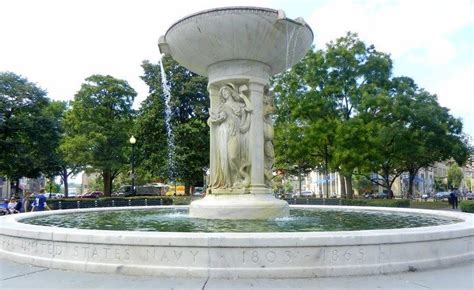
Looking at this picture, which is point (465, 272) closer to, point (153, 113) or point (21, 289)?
point (21, 289)

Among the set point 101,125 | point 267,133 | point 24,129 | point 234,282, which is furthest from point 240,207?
point 101,125

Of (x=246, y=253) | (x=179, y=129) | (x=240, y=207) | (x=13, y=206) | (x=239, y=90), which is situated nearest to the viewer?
(x=246, y=253)

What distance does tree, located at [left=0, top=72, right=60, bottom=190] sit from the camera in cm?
3541

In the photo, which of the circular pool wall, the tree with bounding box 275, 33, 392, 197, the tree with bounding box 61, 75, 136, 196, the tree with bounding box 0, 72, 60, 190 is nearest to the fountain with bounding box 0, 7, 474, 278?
the circular pool wall

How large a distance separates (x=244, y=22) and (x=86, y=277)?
23.1 ft

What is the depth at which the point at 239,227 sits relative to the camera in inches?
366

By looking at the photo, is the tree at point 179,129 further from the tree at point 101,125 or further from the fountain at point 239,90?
the fountain at point 239,90

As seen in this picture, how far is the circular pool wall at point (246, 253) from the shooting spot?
6074 mm

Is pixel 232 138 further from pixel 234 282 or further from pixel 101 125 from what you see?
pixel 101 125

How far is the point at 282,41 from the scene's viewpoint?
11.6m

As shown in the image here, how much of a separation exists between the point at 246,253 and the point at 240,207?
201 inches

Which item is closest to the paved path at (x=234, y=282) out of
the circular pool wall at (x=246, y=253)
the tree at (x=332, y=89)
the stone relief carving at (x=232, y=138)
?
the circular pool wall at (x=246, y=253)

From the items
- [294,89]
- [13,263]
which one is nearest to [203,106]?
[294,89]

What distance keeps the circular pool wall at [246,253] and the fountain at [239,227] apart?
0.05 feet
